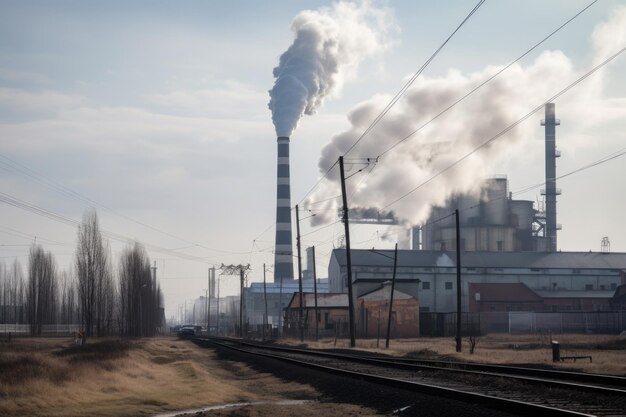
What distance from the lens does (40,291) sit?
92688 mm

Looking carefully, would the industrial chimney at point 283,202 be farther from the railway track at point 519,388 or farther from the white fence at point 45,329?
the railway track at point 519,388

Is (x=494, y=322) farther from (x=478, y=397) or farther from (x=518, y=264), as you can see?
(x=478, y=397)

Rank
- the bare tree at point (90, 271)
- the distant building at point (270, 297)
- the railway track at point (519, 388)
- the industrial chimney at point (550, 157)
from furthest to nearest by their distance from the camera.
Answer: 1. the distant building at point (270, 297)
2. the industrial chimney at point (550, 157)
3. the bare tree at point (90, 271)
4. the railway track at point (519, 388)

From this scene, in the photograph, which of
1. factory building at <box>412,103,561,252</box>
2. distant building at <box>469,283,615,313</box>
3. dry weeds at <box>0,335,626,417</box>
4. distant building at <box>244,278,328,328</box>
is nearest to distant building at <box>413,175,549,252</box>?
factory building at <box>412,103,561,252</box>

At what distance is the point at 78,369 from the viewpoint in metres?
23.9

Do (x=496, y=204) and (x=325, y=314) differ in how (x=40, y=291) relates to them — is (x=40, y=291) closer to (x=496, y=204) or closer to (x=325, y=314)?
(x=325, y=314)

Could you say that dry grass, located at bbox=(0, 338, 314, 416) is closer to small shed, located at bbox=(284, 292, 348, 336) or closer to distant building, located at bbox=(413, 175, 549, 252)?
small shed, located at bbox=(284, 292, 348, 336)

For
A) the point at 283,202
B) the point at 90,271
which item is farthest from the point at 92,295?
the point at 283,202

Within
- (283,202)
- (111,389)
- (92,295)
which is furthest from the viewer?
(283,202)

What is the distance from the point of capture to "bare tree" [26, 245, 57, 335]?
297 feet

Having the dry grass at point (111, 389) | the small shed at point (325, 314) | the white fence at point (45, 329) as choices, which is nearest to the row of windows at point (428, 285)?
the small shed at point (325, 314)

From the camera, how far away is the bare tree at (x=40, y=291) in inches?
3561

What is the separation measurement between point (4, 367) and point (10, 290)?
97626mm

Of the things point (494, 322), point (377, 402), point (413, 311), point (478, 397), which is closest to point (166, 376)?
point (377, 402)
